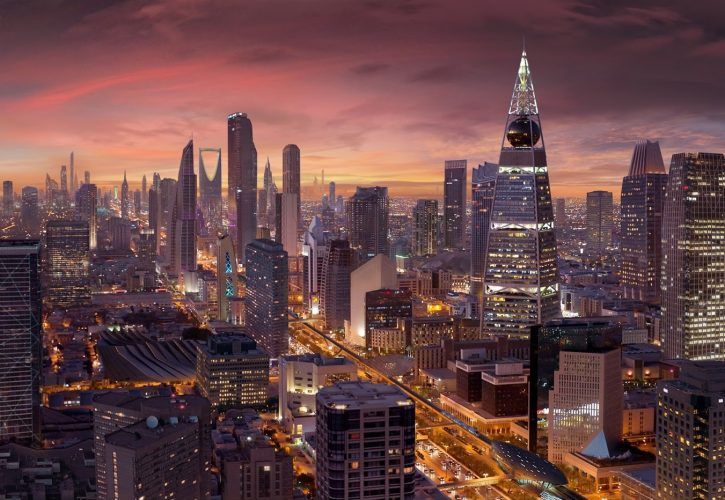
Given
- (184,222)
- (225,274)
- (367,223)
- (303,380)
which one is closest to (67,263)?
(184,222)

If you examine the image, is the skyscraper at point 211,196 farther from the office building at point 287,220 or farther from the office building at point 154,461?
the office building at point 154,461

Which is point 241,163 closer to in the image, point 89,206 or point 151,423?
point 89,206

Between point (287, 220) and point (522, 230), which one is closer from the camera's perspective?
point (522, 230)

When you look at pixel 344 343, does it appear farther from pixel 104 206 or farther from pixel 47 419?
pixel 104 206

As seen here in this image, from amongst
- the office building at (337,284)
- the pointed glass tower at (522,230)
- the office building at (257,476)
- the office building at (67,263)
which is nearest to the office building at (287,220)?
the office building at (67,263)

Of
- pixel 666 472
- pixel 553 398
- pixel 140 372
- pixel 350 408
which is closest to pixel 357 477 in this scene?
pixel 350 408

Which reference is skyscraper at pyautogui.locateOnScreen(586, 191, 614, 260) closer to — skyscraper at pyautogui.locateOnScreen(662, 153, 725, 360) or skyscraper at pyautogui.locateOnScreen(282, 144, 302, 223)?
skyscraper at pyautogui.locateOnScreen(282, 144, 302, 223)
